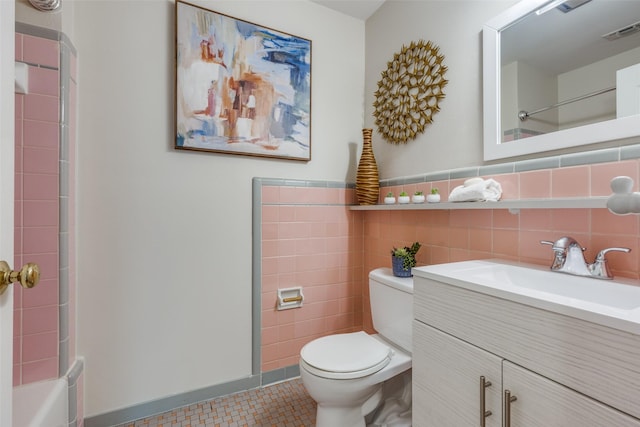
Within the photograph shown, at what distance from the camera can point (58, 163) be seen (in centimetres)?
127

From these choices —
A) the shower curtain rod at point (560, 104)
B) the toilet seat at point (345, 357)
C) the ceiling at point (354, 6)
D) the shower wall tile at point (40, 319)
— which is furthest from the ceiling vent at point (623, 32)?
the shower wall tile at point (40, 319)

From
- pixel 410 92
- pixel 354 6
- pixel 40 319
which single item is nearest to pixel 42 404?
pixel 40 319

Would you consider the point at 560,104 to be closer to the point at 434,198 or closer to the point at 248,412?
the point at 434,198

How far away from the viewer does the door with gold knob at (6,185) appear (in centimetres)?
58

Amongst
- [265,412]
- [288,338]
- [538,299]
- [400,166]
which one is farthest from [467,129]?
[265,412]

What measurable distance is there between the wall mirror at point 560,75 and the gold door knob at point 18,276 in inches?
61.5

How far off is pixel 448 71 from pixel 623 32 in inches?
25.9

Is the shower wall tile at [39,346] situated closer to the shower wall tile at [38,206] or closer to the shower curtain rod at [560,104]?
the shower wall tile at [38,206]

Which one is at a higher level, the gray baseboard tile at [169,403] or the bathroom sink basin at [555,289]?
the bathroom sink basin at [555,289]

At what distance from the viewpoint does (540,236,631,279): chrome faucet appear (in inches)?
36.8

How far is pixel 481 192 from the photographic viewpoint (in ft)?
3.90

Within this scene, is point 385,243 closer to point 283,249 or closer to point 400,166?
point 400,166

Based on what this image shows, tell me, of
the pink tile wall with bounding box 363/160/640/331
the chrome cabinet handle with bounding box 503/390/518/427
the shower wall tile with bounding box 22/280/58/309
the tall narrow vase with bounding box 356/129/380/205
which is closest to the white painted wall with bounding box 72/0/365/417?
the shower wall tile with bounding box 22/280/58/309

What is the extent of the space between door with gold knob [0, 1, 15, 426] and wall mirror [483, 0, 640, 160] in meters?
1.57
